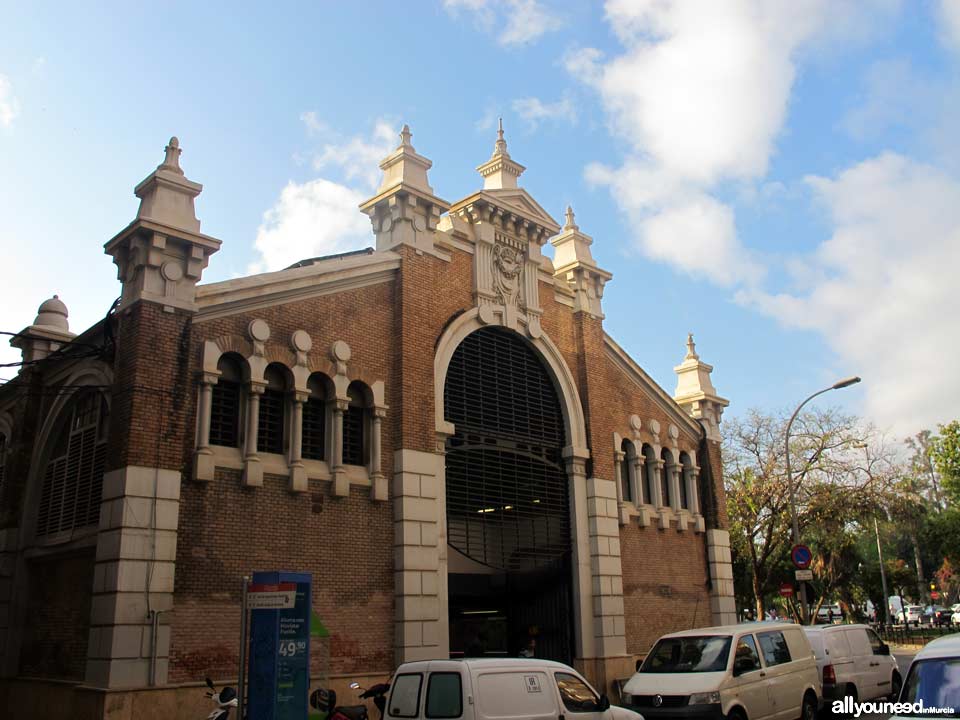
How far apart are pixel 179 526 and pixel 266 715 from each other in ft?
13.7

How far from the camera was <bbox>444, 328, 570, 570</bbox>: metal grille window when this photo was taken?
19.6 meters

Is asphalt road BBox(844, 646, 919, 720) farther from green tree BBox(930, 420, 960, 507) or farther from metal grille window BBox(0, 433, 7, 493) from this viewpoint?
metal grille window BBox(0, 433, 7, 493)

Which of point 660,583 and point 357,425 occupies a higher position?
point 357,425

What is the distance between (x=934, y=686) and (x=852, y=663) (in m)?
9.36

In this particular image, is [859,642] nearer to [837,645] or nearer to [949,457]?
[837,645]

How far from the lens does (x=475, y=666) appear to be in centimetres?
1020

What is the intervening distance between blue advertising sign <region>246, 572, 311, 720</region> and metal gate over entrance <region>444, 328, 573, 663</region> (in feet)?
23.8

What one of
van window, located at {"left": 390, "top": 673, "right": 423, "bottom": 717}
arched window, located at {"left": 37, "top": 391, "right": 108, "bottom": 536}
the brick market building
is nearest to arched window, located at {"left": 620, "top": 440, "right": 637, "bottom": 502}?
the brick market building

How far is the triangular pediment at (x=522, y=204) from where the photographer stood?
2173cm

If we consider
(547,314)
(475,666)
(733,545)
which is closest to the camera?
(475,666)

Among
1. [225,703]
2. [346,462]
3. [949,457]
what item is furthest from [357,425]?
[949,457]

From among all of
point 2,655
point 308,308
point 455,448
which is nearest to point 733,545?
point 455,448

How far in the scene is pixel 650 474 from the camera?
25109mm

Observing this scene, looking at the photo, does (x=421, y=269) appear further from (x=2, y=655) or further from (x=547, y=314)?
(x=2, y=655)
